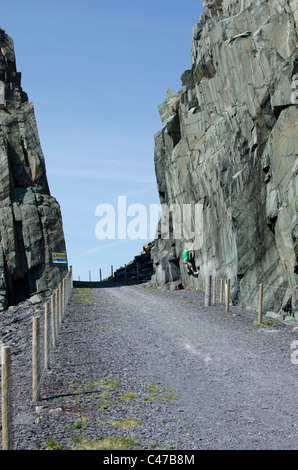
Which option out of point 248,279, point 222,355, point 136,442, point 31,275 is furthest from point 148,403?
point 31,275

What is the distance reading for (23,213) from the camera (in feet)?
147

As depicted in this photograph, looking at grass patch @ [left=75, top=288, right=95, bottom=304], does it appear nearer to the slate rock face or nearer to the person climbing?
the slate rock face

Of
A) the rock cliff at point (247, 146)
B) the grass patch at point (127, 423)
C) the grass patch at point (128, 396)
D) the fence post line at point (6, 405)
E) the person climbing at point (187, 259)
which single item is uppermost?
the rock cliff at point (247, 146)

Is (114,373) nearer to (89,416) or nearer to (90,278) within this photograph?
(89,416)

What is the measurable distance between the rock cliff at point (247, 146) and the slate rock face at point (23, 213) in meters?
13.8

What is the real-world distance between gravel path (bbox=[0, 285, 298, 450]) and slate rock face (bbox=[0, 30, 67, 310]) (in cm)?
2286

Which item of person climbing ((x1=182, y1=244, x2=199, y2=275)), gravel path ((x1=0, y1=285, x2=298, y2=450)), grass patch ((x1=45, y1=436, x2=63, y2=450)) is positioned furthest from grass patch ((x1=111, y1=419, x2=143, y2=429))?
person climbing ((x1=182, y1=244, x2=199, y2=275))

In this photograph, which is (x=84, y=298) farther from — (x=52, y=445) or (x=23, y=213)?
(x=52, y=445)

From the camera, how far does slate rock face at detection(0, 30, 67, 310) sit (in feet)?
142

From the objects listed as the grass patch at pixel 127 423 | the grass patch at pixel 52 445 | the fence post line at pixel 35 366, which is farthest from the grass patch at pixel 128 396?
the grass patch at pixel 52 445

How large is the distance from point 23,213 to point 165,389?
116 feet

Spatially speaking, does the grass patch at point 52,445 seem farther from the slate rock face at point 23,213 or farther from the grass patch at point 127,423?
the slate rock face at point 23,213

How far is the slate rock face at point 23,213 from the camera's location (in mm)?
43406
